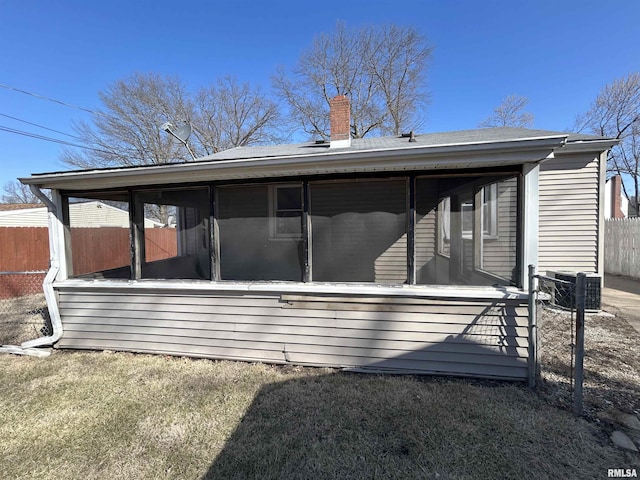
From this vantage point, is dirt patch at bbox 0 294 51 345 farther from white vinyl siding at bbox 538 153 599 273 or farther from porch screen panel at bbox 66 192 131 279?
white vinyl siding at bbox 538 153 599 273

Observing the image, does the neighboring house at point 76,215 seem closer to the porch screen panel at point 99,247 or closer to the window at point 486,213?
the porch screen panel at point 99,247

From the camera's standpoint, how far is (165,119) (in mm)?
19344


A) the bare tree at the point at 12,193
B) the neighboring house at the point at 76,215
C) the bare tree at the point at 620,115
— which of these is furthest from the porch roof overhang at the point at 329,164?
the bare tree at the point at 12,193

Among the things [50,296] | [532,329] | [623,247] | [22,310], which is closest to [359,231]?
[532,329]

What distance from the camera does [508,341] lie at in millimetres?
3096

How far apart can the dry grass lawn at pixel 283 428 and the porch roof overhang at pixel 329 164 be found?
2.25 metres

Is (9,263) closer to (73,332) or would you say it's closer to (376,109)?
(73,332)

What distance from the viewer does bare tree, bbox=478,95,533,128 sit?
1767cm

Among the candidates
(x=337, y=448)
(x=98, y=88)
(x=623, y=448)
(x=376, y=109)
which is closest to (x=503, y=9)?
(x=376, y=109)

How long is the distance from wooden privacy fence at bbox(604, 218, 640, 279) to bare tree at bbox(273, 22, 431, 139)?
1134cm

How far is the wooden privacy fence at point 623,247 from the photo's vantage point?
27.9 ft

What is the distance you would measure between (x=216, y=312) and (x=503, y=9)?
42.9 ft

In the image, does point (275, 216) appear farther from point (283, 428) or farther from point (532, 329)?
point (532, 329)

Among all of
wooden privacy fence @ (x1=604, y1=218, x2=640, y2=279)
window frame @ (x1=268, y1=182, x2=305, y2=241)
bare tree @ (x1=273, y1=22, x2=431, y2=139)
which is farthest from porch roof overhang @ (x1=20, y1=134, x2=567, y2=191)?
bare tree @ (x1=273, y1=22, x2=431, y2=139)
